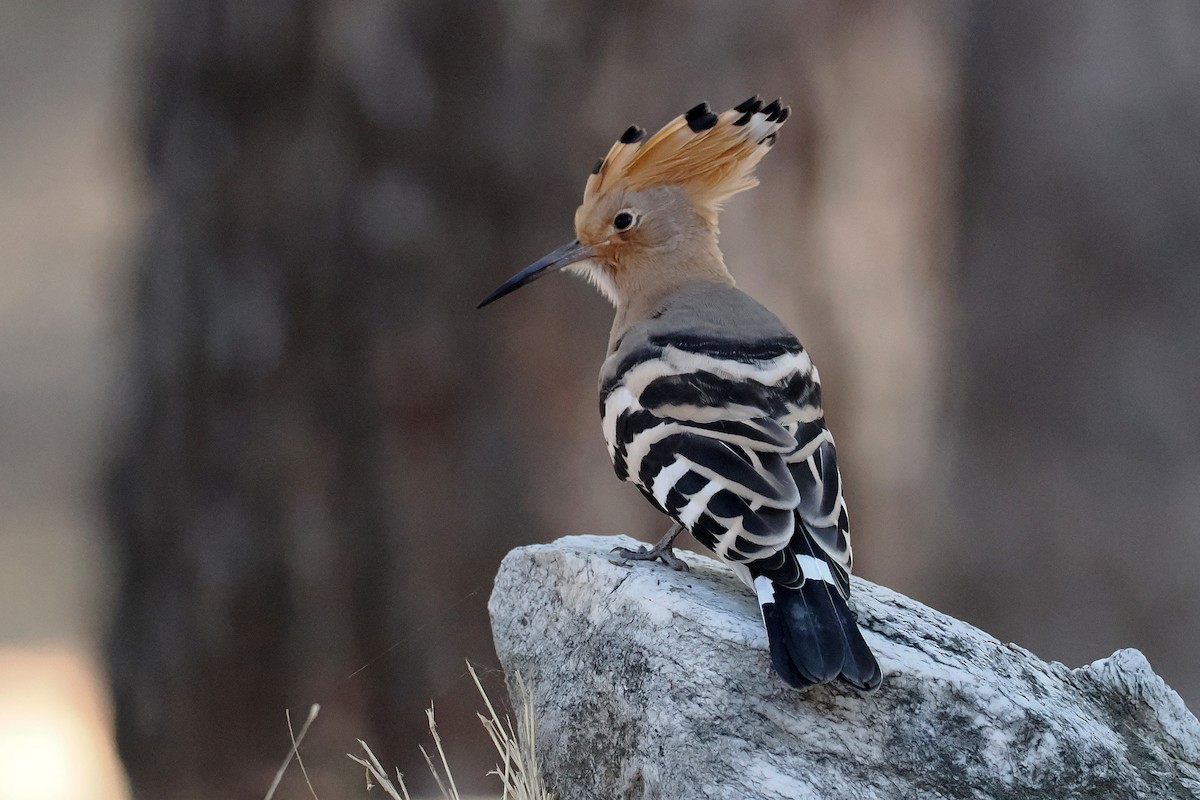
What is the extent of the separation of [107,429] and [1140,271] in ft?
8.27

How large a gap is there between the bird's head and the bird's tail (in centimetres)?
65

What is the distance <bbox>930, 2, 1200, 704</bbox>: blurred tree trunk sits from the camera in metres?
2.78

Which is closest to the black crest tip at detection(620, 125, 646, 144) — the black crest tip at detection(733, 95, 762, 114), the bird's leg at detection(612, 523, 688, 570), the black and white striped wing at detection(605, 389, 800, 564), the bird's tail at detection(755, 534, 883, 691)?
the black crest tip at detection(733, 95, 762, 114)

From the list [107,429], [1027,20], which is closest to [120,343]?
[107,429]

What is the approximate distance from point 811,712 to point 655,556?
38 cm

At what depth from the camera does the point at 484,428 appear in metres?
2.51

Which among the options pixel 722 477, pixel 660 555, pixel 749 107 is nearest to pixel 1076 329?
pixel 749 107

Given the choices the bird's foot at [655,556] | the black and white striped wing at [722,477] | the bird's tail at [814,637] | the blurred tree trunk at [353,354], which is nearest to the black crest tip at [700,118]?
the black and white striped wing at [722,477]

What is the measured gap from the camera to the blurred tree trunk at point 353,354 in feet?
8.02

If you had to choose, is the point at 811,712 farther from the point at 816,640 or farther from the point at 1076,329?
the point at 1076,329

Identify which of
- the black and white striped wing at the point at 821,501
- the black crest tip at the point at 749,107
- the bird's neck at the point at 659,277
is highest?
the black crest tip at the point at 749,107

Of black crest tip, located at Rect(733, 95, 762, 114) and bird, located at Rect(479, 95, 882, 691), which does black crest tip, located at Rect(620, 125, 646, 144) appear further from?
black crest tip, located at Rect(733, 95, 762, 114)

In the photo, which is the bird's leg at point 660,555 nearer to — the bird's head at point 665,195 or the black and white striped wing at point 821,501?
the black and white striped wing at point 821,501

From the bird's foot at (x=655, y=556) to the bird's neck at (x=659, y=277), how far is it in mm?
314
